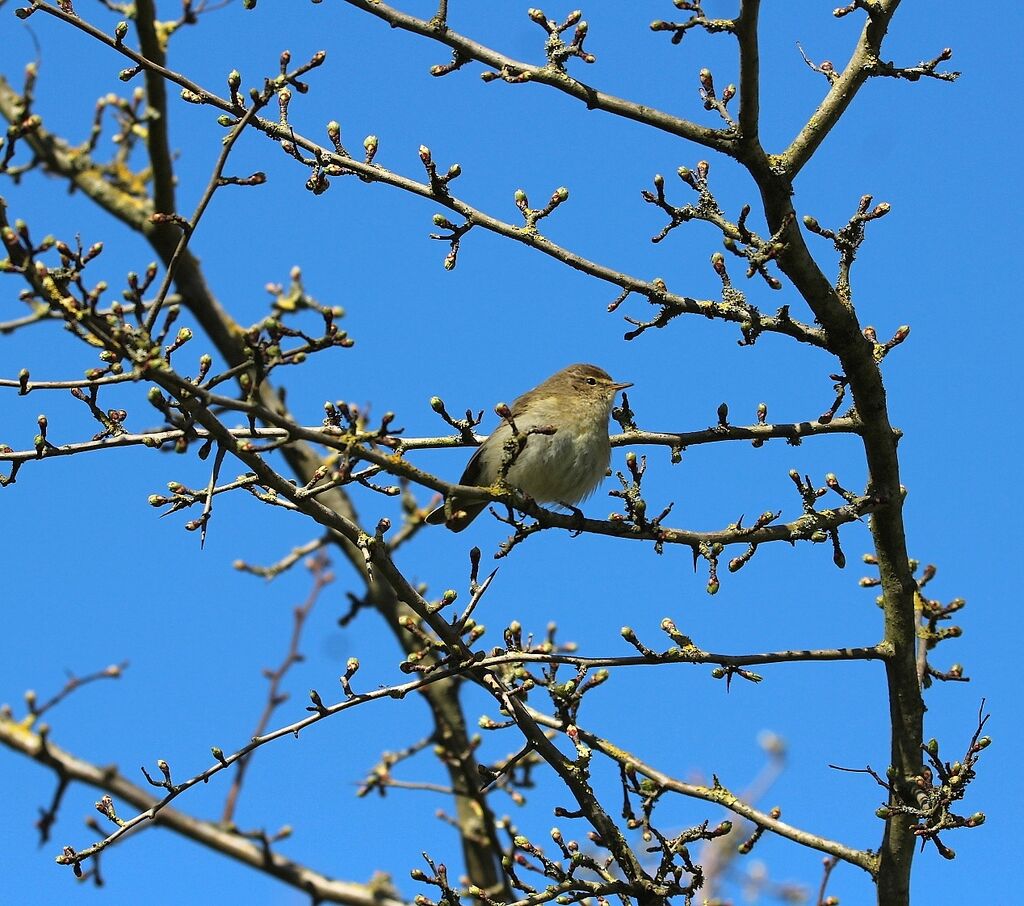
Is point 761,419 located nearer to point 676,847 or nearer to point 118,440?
point 676,847

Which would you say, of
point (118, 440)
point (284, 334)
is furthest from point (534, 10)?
point (118, 440)

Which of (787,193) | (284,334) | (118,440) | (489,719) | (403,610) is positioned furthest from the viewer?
(403,610)

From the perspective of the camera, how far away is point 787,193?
4.95m

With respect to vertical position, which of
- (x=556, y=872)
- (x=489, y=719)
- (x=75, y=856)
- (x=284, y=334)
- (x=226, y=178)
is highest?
(x=226, y=178)

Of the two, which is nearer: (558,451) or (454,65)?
(454,65)

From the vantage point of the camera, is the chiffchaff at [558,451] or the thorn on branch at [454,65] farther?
the chiffchaff at [558,451]

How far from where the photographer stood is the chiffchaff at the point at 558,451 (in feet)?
23.6

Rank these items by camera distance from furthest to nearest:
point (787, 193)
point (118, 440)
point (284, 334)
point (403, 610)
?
point (403, 610), point (787, 193), point (118, 440), point (284, 334)

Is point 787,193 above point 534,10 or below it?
below

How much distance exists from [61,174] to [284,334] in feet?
23.8

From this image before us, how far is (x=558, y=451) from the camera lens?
7.20 meters

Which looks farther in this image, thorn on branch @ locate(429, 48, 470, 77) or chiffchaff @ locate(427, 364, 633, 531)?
chiffchaff @ locate(427, 364, 633, 531)

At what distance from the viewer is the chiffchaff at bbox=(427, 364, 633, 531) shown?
720 centimetres

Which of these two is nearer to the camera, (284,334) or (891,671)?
(284,334)
